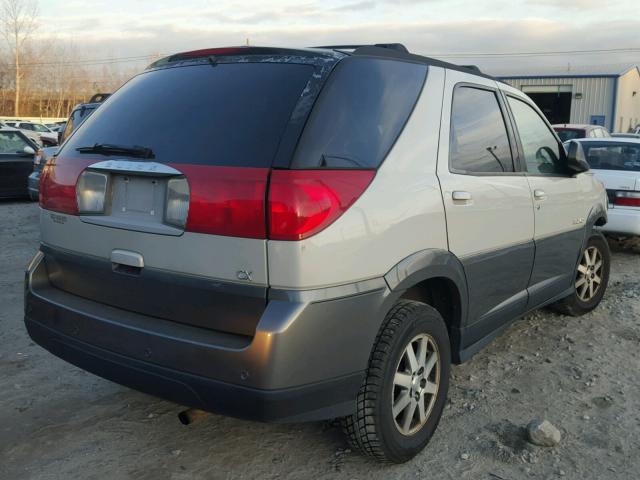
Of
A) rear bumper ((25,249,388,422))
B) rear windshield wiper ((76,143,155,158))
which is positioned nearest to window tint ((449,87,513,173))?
rear bumper ((25,249,388,422))

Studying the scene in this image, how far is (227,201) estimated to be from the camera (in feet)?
7.97

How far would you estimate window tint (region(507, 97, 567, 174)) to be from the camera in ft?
13.3

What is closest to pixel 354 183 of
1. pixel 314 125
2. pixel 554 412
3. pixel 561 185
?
pixel 314 125

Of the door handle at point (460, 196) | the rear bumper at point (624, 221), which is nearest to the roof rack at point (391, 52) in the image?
the door handle at point (460, 196)

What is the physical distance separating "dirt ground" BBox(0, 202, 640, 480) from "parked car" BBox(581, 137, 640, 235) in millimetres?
3129

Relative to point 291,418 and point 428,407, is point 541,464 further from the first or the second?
point 291,418

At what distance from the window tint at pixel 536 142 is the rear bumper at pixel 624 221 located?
331 centimetres

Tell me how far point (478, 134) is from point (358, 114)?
3.61ft

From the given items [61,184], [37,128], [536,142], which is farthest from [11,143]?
[37,128]

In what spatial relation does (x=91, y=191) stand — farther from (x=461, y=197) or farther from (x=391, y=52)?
(x=461, y=197)

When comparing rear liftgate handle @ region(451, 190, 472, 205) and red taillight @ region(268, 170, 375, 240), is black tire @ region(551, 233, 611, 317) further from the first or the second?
red taillight @ region(268, 170, 375, 240)

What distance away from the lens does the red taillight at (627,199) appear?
7336 mm

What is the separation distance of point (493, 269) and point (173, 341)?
73.6 inches

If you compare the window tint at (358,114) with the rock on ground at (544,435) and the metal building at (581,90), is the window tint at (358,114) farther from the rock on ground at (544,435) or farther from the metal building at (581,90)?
the metal building at (581,90)
